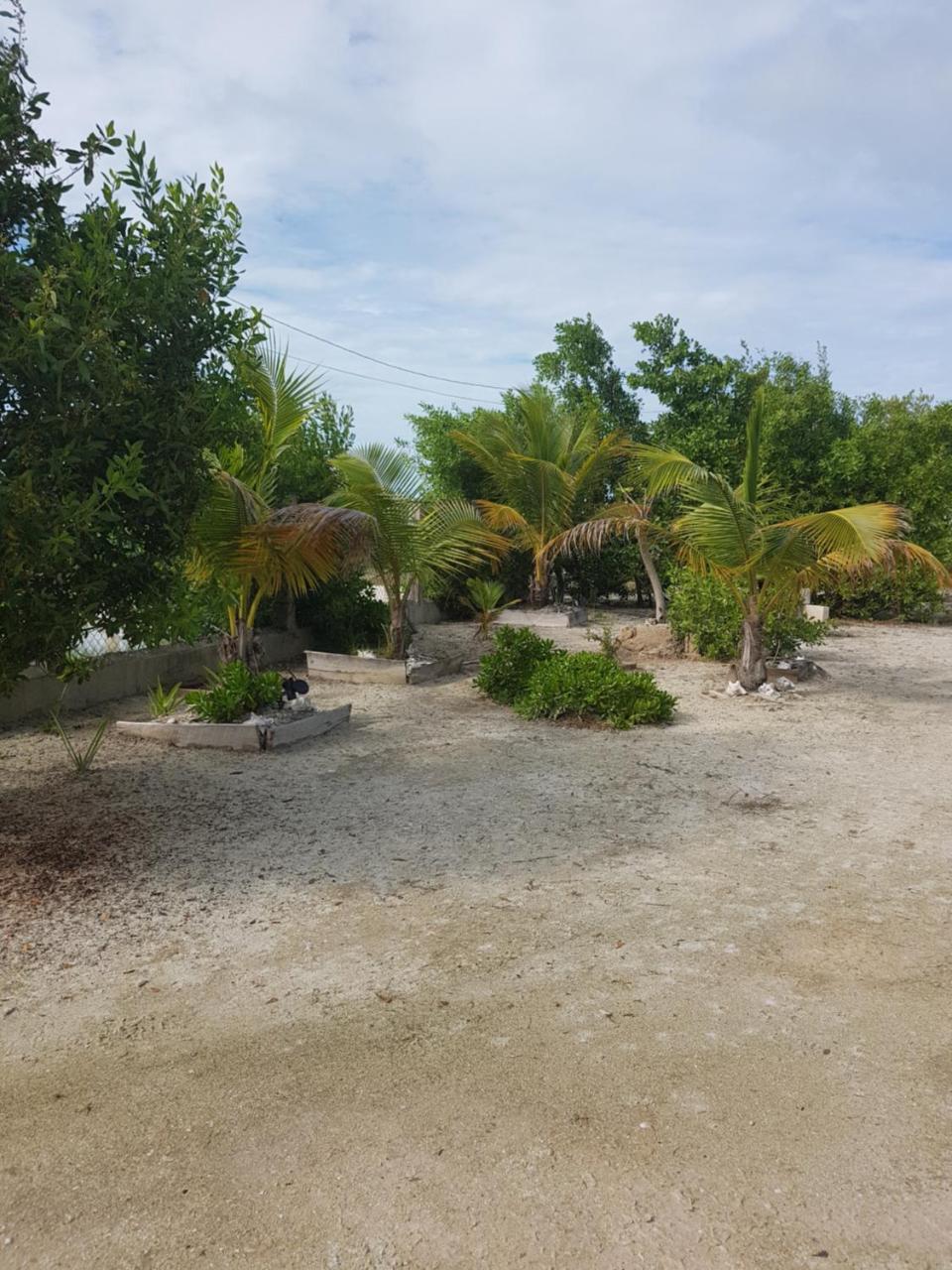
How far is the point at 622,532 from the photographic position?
566 inches

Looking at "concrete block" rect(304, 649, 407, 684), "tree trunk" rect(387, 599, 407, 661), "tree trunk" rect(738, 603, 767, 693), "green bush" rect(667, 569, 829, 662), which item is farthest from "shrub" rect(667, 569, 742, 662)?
"concrete block" rect(304, 649, 407, 684)

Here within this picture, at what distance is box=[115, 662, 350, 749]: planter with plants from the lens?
25.1ft

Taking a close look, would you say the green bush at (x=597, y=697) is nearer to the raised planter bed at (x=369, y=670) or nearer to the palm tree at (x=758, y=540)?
the palm tree at (x=758, y=540)

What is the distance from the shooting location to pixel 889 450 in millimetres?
18562

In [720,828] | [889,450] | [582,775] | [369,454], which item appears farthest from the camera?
[889,450]

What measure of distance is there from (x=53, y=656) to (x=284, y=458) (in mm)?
7286

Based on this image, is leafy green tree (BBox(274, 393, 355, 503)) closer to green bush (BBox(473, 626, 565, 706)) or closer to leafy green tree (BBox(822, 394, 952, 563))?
green bush (BBox(473, 626, 565, 706))

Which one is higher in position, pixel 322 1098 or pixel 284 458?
pixel 284 458

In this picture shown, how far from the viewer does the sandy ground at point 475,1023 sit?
7.91 ft

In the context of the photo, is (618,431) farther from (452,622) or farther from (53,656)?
(53,656)

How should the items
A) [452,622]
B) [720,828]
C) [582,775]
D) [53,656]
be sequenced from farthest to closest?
[452,622], [582,775], [720,828], [53,656]

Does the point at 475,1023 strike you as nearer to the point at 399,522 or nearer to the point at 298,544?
the point at 298,544

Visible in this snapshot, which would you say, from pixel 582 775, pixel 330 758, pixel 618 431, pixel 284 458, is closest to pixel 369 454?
pixel 284 458

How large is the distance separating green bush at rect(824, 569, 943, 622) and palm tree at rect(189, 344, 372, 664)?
40.8 ft
